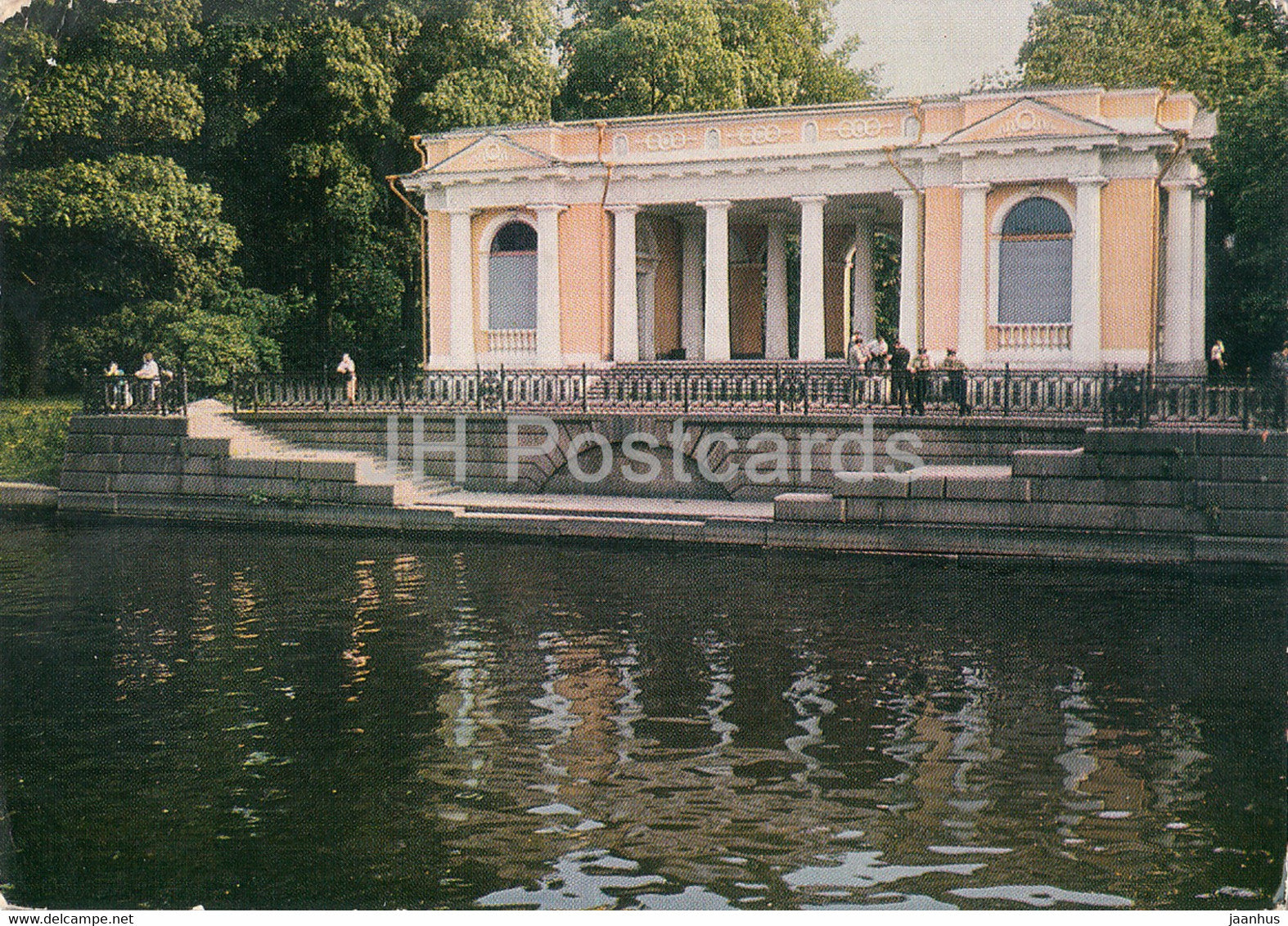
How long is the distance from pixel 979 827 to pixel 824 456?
14.1m

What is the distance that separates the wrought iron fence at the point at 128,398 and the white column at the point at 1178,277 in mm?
18168

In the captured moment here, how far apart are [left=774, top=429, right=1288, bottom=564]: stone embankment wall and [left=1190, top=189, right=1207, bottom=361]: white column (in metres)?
8.37

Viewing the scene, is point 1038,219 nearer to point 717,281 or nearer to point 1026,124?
point 1026,124

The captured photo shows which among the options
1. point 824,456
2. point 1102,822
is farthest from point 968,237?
point 1102,822

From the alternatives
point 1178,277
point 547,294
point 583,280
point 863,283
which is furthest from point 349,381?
point 1178,277

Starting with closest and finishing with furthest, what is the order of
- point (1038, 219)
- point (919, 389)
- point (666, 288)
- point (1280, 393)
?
1. point (1280, 393)
2. point (919, 389)
3. point (1038, 219)
4. point (666, 288)

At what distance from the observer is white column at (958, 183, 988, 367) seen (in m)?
25.0

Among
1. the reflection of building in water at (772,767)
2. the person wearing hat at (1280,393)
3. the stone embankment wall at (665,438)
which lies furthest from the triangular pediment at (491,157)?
the reflection of building in water at (772,767)

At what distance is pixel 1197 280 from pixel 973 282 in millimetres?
4488

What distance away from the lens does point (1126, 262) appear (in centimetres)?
2433

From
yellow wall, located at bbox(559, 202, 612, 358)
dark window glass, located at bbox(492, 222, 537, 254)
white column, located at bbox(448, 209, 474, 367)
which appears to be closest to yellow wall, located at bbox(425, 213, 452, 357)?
white column, located at bbox(448, 209, 474, 367)

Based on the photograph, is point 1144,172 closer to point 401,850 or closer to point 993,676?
point 993,676

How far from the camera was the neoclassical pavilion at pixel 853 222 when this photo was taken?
2417cm

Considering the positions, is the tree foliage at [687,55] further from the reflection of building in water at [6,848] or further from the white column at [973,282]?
the reflection of building in water at [6,848]
